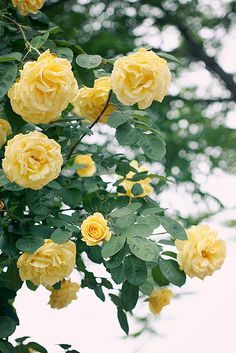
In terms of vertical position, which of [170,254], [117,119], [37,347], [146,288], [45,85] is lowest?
[37,347]

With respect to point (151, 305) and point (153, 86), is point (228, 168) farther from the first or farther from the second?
point (153, 86)

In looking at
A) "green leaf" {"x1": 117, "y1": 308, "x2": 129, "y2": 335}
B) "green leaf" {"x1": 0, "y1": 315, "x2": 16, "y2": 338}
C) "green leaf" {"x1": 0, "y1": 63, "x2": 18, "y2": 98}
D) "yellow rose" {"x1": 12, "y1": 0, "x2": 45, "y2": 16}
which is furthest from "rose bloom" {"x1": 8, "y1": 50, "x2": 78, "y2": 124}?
"green leaf" {"x1": 117, "y1": 308, "x2": 129, "y2": 335}

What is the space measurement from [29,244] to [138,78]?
1.18ft

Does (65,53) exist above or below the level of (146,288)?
above

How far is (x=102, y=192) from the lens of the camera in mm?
1538

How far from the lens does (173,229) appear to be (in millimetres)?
1347

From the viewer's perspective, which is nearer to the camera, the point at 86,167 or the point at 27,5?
the point at 27,5

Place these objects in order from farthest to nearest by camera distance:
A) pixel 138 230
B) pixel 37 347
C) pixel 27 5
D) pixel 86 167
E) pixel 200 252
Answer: pixel 86 167 → pixel 37 347 → pixel 27 5 → pixel 200 252 → pixel 138 230

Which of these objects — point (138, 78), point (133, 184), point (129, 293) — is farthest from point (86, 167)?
point (138, 78)

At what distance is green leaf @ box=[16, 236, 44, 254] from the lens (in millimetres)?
1252

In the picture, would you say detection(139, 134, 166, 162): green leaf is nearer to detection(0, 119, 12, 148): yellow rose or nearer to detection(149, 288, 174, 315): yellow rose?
detection(0, 119, 12, 148): yellow rose

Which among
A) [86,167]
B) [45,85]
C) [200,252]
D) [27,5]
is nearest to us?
[45,85]

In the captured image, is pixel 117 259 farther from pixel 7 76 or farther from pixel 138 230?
pixel 7 76

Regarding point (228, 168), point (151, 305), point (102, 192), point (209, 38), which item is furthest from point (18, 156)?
point (209, 38)
